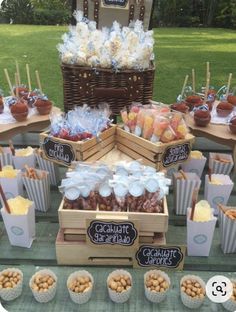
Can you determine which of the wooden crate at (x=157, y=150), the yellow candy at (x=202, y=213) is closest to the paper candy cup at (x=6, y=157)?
the wooden crate at (x=157, y=150)

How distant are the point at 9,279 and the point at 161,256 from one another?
0.72 meters

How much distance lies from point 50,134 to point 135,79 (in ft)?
2.33

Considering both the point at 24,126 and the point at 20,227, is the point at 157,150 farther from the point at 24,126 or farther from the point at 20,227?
the point at 24,126

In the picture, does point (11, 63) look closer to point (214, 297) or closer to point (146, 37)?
point (146, 37)

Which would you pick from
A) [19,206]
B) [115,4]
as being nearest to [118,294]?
[19,206]

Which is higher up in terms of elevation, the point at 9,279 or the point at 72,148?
the point at 72,148

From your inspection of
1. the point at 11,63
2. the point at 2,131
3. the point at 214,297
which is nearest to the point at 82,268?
the point at 214,297

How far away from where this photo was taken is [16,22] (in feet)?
52.0

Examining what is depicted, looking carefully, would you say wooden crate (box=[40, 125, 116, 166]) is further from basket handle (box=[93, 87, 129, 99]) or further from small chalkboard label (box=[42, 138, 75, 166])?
basket handle (box=[93, 87, 129, 99])

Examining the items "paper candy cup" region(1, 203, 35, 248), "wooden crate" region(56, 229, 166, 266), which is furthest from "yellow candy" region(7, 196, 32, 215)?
"wooden crate" region(56, 229, 166, 266)

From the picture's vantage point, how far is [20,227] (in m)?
2.06

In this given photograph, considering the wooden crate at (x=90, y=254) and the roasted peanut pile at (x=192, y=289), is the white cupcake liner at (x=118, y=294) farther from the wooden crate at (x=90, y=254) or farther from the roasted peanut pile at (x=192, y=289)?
the roasted peanut pile at (x=192, y=289)

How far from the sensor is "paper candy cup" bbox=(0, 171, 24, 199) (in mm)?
2373

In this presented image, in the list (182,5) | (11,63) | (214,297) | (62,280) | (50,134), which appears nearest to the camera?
(214,297)
